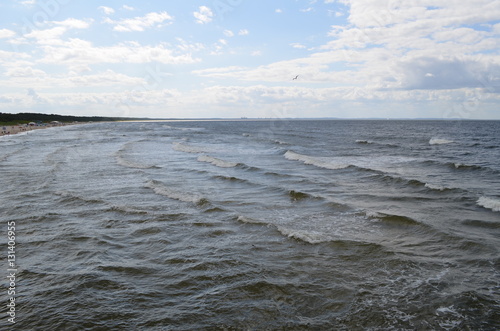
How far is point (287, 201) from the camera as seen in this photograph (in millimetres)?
17672

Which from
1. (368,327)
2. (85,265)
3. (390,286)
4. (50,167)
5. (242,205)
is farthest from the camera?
(50,167)

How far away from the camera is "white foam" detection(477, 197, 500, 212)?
16047 mm

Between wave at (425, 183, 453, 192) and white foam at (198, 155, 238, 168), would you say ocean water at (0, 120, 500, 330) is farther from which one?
white foam at (198, 155, 238, 168)

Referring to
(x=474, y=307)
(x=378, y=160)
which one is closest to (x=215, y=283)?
(x=474, y=307)

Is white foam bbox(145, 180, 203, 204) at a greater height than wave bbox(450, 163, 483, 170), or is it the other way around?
wave bbox(450, 163, 483, 170)

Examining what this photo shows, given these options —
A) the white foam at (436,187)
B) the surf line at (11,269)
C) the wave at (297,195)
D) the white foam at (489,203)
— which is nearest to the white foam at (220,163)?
the wave at (297,195)

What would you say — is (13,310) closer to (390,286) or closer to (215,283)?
(215,283)

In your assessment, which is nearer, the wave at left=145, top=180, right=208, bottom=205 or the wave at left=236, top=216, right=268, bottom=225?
the wave at left=236, top=216, right=268, bottom=225

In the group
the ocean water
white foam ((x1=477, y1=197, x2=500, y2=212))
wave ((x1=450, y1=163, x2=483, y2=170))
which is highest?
wave ((x1=450, y1=163, x2=483, y2=170))

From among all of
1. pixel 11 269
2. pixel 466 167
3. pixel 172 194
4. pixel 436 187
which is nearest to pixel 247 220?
pixel 172 194

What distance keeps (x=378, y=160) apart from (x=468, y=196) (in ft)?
Result: 52.9

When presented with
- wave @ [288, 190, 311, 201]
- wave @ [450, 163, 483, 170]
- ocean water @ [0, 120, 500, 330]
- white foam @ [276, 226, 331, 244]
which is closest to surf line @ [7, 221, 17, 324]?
ocean water @ [0, 120, 500, 330]

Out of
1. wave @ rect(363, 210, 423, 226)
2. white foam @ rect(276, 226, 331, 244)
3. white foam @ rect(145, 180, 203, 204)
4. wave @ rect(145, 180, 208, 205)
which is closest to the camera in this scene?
white foam @ rect(276, 226, 331, 244)

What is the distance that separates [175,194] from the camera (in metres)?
18.5
